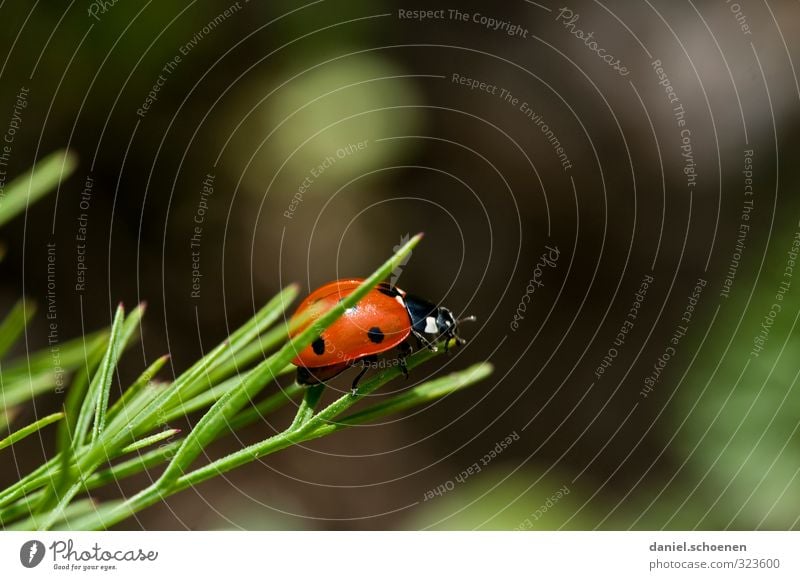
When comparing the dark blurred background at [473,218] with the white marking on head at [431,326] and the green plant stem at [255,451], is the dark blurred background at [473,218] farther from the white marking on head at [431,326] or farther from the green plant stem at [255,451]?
the green plant stem at [255,451]

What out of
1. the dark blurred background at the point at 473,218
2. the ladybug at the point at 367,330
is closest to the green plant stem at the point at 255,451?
the ladybug at the point at 367,330

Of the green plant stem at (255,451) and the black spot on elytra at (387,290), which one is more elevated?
the black spot on elytra at (387,290)

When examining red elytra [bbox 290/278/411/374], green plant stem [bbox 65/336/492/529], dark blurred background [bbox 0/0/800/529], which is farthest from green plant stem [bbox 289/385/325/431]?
dark blurred background [bbox 0/0/800/529]

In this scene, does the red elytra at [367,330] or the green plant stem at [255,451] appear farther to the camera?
the red elytra at [367,330]

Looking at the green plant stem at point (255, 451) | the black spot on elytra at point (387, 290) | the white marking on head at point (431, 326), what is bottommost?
the green plant stem at point (255, 451)
